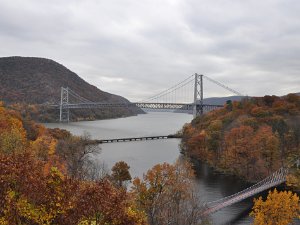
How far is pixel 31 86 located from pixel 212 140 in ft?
477

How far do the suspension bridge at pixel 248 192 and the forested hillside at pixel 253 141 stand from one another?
139 cm

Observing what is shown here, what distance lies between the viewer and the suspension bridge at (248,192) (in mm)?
26639

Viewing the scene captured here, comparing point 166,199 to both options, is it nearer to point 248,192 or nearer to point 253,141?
point 248,192

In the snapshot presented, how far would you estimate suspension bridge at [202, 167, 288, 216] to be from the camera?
2664cm

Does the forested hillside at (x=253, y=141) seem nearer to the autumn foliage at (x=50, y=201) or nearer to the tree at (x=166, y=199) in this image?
the tree at (x=166, y=199)

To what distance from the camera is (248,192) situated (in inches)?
1232

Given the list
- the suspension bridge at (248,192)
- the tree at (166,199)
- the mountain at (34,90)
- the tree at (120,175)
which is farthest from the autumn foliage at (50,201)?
the mountain at (34,90)

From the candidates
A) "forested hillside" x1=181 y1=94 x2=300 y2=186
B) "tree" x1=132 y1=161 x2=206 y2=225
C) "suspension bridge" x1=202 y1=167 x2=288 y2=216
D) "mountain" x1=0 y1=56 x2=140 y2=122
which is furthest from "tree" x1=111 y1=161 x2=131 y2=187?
"mountain" x1=0 y1=56 x2=140 y2=122

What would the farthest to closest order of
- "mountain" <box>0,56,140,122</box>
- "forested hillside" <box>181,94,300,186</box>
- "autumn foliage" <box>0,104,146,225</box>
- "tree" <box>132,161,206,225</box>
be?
"mountain" <box>0,56,140,122</box>
"forested hillside" <box>181,94,300,186</box>
"tree" <box>132,161,206,225</box>
"autumn foliage" <box>0,104,146,225</box>

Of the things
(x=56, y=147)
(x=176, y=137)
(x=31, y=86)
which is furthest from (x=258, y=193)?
(x=31, y=86)

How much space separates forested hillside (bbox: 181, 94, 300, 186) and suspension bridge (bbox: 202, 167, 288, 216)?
4.56ft

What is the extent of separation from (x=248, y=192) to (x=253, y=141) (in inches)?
458

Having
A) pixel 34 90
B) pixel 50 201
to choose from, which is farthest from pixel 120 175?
pixel 34 90

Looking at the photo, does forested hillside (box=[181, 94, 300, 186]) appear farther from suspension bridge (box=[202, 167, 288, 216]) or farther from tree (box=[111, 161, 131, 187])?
tree (box=[111, 161, 131, 187])
